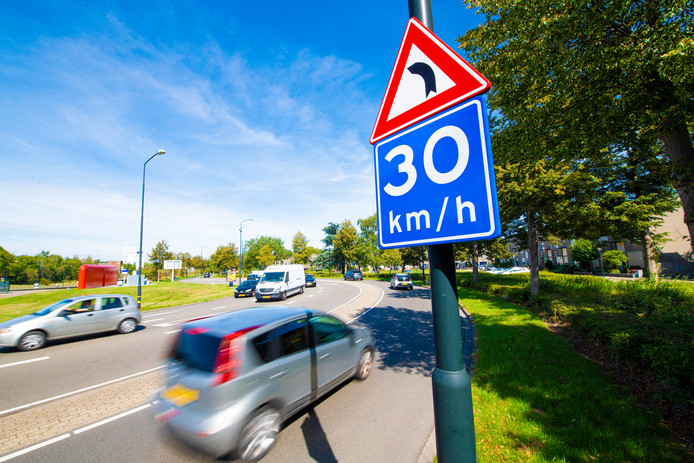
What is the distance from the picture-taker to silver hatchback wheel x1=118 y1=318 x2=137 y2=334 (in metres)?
10.5

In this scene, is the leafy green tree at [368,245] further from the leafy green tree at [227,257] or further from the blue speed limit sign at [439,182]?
the blue speed limit sign at [439,182]

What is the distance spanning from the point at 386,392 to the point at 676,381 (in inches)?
173

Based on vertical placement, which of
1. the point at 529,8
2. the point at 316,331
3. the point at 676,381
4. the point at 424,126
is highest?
the point at 529,8

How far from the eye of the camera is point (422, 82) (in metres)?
1.64

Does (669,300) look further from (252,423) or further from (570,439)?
(252,423)

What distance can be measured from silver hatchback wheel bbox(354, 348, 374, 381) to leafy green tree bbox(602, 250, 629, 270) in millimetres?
43175

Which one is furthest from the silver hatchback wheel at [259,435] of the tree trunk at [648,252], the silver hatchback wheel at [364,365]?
the tree trunk at [648,252]

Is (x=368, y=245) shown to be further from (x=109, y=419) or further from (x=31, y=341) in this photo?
(x=109, y=419)

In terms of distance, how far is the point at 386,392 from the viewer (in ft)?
17.4

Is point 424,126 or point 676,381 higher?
point 424,126

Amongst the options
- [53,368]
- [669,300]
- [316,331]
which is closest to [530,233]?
[669,300]

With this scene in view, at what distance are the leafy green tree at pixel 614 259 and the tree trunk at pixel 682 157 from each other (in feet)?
128

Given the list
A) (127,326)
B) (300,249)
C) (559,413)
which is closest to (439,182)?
(559,413)

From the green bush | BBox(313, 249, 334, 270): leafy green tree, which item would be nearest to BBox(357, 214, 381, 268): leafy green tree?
BBox(313, 249, 334, 270): leafy green tree
